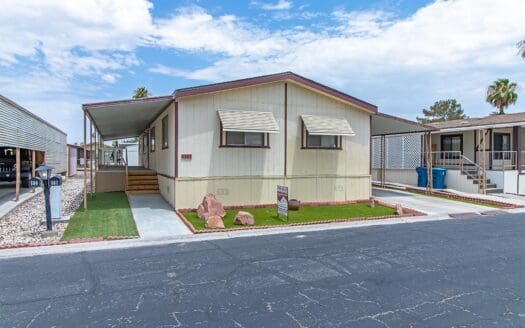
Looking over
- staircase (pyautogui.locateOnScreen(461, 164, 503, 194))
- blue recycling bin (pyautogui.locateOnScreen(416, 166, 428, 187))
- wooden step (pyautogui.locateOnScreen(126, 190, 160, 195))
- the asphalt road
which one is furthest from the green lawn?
staircase (pyautogui.locateOnScreen(461, 164, 503, 194))

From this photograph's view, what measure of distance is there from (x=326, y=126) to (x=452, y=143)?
13.2m

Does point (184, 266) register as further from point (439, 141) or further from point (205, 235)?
point (439, 141)

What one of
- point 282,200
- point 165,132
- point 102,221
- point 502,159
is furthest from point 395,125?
point 102,221

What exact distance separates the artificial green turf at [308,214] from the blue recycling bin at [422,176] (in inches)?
288

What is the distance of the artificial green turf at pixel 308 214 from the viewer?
9805mm

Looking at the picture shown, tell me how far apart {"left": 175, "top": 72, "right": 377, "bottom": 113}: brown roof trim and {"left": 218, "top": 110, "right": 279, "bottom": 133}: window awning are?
2.51 feet

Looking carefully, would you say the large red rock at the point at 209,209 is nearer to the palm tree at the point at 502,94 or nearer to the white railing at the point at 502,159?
the white railing at the point at 502,159

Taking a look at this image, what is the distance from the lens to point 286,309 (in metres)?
4.36

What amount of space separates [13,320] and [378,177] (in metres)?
20.8

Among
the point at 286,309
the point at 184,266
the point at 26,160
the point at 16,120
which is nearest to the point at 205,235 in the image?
the point at 184,266

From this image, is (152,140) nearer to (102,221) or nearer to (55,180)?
(102,221)

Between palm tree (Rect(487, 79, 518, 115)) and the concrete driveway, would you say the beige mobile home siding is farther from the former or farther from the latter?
palm tree (Rect(487, 79, 518, 115))

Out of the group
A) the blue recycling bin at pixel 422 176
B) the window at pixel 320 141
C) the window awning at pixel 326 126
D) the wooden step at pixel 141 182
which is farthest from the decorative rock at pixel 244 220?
the blue recycling bin at pixel 422 176

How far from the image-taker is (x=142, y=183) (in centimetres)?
1504
